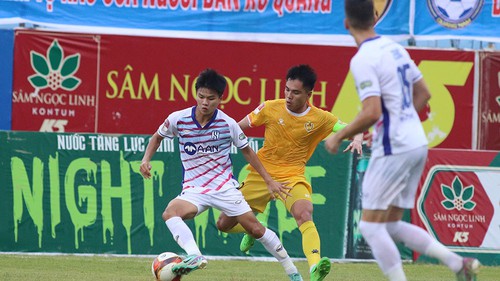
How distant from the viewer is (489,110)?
16.5 meters

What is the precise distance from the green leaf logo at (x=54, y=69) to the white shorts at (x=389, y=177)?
10.2 metres

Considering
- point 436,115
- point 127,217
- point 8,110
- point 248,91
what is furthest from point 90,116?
point 436,115

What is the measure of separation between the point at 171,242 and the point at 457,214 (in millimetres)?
3613

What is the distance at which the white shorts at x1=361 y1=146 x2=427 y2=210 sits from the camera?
6.65 m

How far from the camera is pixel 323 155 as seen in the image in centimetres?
1291

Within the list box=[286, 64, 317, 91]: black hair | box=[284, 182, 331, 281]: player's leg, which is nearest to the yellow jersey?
box=[284, 182, 331, 281]: player's leg

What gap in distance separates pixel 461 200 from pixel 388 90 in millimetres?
6442

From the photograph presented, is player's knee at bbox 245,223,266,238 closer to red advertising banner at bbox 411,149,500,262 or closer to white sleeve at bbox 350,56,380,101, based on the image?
white sleeve at bbox 350,56,380,101

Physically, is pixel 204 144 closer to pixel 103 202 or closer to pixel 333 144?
pixel 333 144

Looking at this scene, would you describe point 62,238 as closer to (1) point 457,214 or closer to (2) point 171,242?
(2) point 171,242

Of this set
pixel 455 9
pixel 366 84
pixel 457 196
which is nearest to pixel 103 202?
pixel 457 196

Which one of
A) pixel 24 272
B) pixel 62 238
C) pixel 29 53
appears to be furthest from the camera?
pixel 29 53

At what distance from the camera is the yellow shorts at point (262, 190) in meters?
9.55

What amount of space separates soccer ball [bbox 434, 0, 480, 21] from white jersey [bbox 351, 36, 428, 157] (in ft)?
32.1
